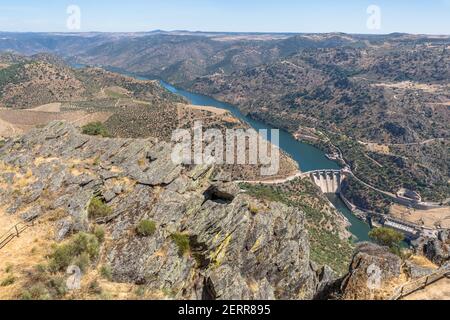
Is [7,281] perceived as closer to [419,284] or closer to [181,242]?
[181,242]

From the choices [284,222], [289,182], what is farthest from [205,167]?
[289,182]

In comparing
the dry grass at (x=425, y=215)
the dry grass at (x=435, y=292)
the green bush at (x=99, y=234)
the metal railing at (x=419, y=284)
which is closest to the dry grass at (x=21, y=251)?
the green bush at (x=99, y=234)

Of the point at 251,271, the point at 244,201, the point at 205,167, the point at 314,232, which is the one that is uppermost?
the point at 205,167

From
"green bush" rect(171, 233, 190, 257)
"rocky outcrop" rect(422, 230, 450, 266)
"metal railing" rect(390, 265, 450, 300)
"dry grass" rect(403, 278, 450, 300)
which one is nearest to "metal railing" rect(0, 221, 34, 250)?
"green bush" rect(171, 233, 190, 257)

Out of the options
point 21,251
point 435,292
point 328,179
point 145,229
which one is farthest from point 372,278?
point 328,179

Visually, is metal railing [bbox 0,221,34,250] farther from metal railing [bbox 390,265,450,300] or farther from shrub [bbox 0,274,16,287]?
metal railing [bbox 390,265,450,300]
